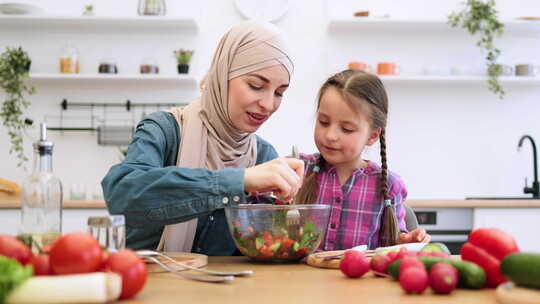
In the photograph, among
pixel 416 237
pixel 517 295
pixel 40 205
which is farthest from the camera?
pixel 416 237

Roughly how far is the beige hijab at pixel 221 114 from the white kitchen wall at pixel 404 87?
7.36ft

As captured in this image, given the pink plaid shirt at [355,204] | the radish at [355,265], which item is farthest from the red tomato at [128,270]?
the pink plaid shirt at [355,204]

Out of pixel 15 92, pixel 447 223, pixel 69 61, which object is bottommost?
pixel 447 223

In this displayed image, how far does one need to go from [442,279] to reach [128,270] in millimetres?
470

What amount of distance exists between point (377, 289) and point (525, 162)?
350cm

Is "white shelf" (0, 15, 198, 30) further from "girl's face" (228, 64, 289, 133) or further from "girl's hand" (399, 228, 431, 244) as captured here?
"girl's hand" (399, 228, 431, 244)

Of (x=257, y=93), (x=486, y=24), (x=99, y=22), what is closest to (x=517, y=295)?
(x=257, y=93)

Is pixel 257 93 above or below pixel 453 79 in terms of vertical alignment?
below

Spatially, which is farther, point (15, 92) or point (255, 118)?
point (15, 92)

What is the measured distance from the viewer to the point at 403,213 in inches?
73.5

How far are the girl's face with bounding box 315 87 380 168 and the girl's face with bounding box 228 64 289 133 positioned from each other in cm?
16

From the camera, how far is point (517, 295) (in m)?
0.85

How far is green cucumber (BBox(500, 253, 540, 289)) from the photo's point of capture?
882mm

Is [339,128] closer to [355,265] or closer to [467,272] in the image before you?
[355,265]
